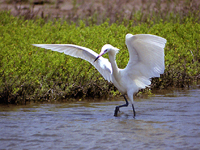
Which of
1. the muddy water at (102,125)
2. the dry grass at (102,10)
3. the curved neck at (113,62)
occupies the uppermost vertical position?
the dry grass at (102,10)

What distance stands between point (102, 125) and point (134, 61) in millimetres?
1257

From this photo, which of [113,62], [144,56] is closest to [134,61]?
[144,56]

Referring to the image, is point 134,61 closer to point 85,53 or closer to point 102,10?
point 85,53

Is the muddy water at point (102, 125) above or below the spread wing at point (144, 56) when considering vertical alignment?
below

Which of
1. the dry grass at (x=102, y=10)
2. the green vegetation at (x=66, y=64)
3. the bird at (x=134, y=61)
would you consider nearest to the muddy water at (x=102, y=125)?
the green vegetation at (x=66, y=64)

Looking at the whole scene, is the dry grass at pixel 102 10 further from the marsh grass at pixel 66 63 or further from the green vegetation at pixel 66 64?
the green vegetation at pixel 66 64

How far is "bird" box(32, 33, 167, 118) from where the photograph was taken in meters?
6.31

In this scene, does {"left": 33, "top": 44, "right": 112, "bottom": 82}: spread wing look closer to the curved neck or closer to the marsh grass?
the curved neck

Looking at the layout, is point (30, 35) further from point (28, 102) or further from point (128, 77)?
point (128, 77)

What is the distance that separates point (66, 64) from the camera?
8.97 m

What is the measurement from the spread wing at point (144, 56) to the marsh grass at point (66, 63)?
161 cm

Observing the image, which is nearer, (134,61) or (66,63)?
(134,61)

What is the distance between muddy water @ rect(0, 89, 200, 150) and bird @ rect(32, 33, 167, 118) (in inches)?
24.4

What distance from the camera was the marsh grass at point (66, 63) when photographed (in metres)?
8.08
